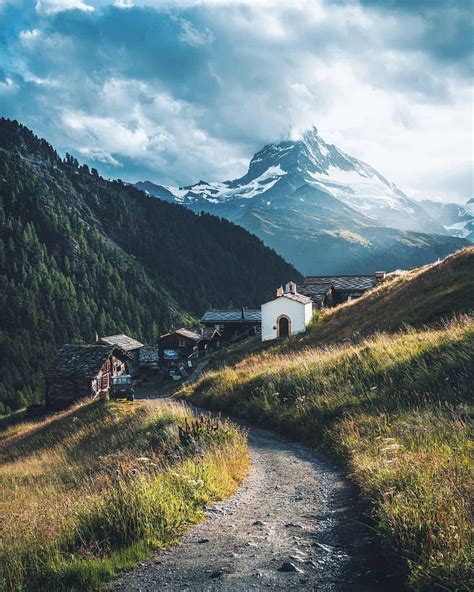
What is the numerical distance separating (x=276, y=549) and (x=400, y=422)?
500 centimetres

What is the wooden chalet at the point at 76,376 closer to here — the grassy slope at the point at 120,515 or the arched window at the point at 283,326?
the arched window at the point at 283,326

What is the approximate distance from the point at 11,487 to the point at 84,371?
149ft

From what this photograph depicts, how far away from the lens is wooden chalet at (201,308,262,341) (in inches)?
3538

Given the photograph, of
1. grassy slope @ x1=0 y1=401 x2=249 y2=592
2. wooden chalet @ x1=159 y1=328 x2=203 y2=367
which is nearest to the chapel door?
wooden chalet @ x1=159 y1=328 x2=203 y2=367

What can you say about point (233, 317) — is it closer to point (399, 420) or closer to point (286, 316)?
point (286, 316)

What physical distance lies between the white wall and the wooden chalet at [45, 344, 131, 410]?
74.6 ft

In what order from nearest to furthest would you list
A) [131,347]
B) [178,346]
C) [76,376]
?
[76,376]
[178,346]
[131,347]

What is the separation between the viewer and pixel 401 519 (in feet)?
19.6

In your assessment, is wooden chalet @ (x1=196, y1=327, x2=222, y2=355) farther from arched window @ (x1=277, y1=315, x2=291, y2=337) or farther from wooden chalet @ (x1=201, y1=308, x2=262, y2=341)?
arched window @ (x1=277, y1=315, x2=291, y2=337)

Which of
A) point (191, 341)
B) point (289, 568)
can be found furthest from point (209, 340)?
point (289, 568)

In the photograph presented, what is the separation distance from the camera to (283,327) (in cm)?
5194

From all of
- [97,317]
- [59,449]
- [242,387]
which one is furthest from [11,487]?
[97,317]

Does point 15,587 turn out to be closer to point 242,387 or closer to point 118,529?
point 118,529

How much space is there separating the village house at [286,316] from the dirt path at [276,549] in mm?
41798
